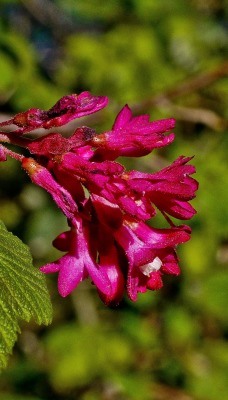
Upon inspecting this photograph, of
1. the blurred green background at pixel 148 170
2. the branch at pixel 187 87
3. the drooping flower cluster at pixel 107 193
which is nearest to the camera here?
the drooping flower cluster at pixel 107 193

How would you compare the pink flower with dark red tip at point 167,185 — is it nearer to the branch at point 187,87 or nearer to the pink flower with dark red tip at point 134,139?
the pink flower with dark red tip at point 134,139

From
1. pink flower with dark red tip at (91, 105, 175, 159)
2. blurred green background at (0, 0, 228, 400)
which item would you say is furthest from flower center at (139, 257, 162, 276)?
blurred green background at (0, 0, 228, 400)

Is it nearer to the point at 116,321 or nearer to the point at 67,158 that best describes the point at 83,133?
the point at 67,158

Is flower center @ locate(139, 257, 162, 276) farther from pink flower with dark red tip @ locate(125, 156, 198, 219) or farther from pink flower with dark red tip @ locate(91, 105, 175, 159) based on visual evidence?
pink flower with dark red tip @ locate(91, 105, 175, 159)

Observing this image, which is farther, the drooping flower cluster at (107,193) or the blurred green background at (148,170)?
the blurred green background at (148,170)

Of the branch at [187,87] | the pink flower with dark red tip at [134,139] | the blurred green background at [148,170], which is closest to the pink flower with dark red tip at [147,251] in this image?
the pink flower with dark red tip at [134,139]

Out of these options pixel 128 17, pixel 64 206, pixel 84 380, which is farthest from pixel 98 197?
pixel 128 17
